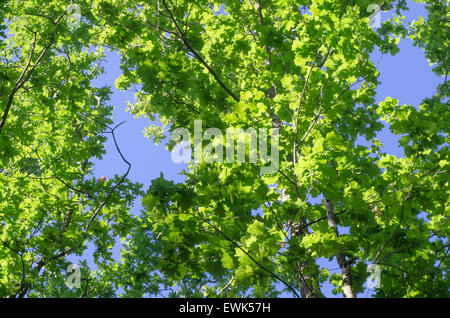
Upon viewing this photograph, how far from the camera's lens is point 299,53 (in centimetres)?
457

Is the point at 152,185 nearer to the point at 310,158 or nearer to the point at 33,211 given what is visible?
the point at 310,158

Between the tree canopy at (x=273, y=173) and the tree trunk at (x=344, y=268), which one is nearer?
the tree canopy at (x=273, y=173)

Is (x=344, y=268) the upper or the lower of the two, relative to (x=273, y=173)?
lower

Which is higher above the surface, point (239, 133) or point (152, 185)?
point (239, 133)

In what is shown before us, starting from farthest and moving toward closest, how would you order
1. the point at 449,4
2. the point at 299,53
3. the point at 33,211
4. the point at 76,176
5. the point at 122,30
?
1. the point at 449,4
2. the point at 76,176
3. the point at 33,211
4. the point at 122,30
5. the point at 299,53

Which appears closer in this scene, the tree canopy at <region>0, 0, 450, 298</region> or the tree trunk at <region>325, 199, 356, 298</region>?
the tree canopy at <region>0, 0, 450, 298</region>

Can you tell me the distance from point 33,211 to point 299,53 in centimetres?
631

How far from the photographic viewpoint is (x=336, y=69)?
14.6 ft

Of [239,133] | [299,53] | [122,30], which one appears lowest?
[239,133]

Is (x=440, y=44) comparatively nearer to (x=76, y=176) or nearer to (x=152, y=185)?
(x=152, y=185)
